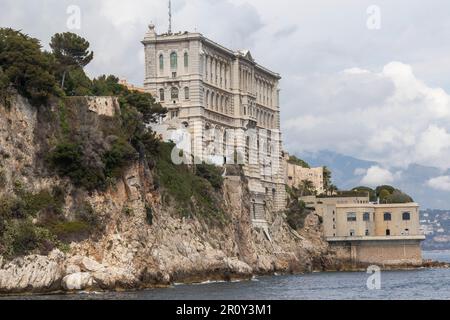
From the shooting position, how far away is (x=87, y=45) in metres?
85.2

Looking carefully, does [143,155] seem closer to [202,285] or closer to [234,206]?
[202,285]

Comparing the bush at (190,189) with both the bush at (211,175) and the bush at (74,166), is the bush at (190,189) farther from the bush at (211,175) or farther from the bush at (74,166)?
the bush at (74,166)

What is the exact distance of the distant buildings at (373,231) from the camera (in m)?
113

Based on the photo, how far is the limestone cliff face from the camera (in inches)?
2224

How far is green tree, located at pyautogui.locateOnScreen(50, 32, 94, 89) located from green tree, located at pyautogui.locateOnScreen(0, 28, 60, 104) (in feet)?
54.6

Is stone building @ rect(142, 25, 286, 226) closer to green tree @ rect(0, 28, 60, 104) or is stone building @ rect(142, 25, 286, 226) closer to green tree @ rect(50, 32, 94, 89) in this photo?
green tree @ rect(50, 32, 94, 89)

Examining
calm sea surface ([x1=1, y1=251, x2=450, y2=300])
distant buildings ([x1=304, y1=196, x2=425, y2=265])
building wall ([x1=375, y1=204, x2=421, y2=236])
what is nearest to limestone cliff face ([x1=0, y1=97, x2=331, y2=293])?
calm sea surface ([x1=1, y1=251, x2=450, y2=300])

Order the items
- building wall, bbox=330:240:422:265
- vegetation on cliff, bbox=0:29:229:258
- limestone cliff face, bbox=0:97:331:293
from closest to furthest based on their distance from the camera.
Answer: limestone cliff face, bbox=0:97:331:293 < vegetation on cliff, bbox=0:29:229:258 < building wall, bbox=330:240:422:265

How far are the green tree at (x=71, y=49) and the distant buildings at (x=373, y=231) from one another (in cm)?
4156

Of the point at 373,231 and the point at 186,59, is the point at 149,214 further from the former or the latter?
the point at 373,231

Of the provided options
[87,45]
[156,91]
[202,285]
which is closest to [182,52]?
[156,91]

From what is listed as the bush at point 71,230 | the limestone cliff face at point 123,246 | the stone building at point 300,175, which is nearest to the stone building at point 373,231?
the stone building at point 300,175

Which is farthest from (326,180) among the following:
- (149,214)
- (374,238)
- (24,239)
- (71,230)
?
(24,239)
